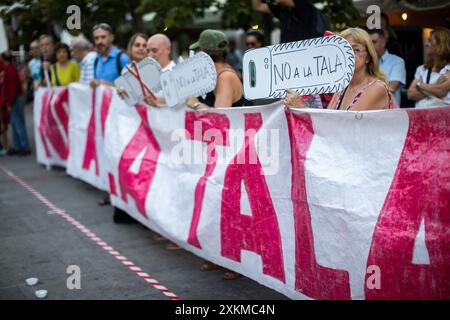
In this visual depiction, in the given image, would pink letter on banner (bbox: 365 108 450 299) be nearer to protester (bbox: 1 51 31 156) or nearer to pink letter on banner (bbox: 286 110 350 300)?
pink letter on banner (bbox: 286 110 350 300)

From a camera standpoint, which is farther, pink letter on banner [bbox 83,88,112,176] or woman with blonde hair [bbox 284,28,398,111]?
pink letter on banner [bbox 83,88,112,176]

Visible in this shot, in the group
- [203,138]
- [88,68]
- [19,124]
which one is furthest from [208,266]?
[19,124]

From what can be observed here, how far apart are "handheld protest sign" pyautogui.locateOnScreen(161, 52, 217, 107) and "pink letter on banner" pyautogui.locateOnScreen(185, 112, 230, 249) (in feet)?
0.58

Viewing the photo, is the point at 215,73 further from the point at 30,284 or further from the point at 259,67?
the point at 30,284

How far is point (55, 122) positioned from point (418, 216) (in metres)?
7.61

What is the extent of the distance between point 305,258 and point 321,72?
3.46 ft

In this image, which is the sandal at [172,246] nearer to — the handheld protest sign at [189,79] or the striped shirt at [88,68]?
the handheld protest sign at [189,79]

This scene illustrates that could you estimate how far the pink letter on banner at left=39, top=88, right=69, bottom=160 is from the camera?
922 centimetres

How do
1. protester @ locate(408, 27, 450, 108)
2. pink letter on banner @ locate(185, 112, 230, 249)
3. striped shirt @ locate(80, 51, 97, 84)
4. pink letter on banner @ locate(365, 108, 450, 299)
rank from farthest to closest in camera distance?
striped shirt @ locate(80, 51, 97, 84)
protester @ locate(408, 27, 450, 108)
pink letter on banner @ locate(185, 112, 230, 249)
pink letter on banner @ locate(365, 108, 450, 299)

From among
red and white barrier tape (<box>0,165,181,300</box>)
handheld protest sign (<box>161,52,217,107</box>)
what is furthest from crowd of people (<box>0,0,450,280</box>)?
red and white barrier tape (<box>0,165,181,300</box>)

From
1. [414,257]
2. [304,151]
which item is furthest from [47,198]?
[414,257]

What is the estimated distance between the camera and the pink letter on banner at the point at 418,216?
2.81 meters

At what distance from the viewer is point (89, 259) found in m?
5.17

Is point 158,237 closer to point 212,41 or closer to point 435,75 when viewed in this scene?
point 212,41
